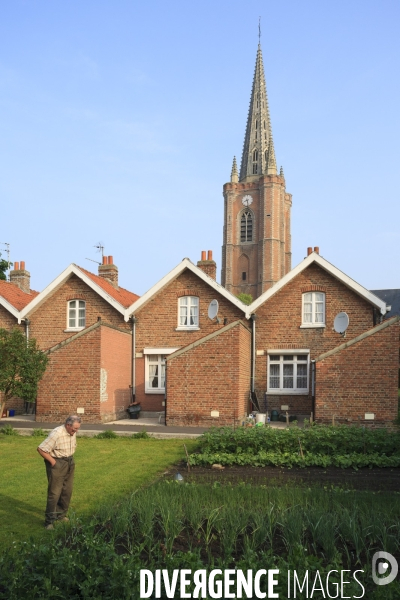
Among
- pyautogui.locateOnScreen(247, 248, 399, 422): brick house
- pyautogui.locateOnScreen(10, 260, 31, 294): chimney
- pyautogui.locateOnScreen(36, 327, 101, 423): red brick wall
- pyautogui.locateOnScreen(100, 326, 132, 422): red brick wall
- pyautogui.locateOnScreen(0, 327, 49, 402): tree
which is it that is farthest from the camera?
pyautogui.locateOnScreen(10, 260, 31, 294): chimney

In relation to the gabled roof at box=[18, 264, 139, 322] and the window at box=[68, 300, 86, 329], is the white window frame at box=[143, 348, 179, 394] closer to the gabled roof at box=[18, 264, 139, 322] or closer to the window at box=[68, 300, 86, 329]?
the gabled roof at box=[18, 264, 139, 322]

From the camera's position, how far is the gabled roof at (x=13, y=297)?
28.8m

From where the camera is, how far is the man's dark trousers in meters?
9.30

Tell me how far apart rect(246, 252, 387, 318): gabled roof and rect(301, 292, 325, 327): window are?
41.9 inches

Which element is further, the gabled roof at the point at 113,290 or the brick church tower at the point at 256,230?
the brick church tower at the point at 256,230

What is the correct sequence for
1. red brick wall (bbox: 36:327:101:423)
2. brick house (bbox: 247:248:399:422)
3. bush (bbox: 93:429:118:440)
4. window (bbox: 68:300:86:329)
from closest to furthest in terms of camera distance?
1. bush (bbox: 93:429:118:440)
2. red brick wall (bbox: 36:327:101:423)
3. brick house (bbox: 247:248:399:422)
4. window (bbox: 68:300:86:329)

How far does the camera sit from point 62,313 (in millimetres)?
28891

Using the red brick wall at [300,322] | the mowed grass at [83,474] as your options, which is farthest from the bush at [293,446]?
the red brick wall at [300,322]

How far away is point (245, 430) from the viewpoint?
15.8m

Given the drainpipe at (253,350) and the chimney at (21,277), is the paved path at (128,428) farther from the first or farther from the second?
the chimney at (21,277)

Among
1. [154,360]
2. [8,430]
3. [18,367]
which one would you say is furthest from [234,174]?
[8,430]

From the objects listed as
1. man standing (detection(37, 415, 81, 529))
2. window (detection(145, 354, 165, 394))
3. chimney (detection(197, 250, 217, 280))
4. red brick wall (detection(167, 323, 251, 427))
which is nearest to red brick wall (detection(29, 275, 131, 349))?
window (detection(145, 354, 165, 394))

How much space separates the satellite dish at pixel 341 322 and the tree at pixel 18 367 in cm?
1155

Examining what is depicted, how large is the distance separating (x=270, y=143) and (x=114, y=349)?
92.4 m
